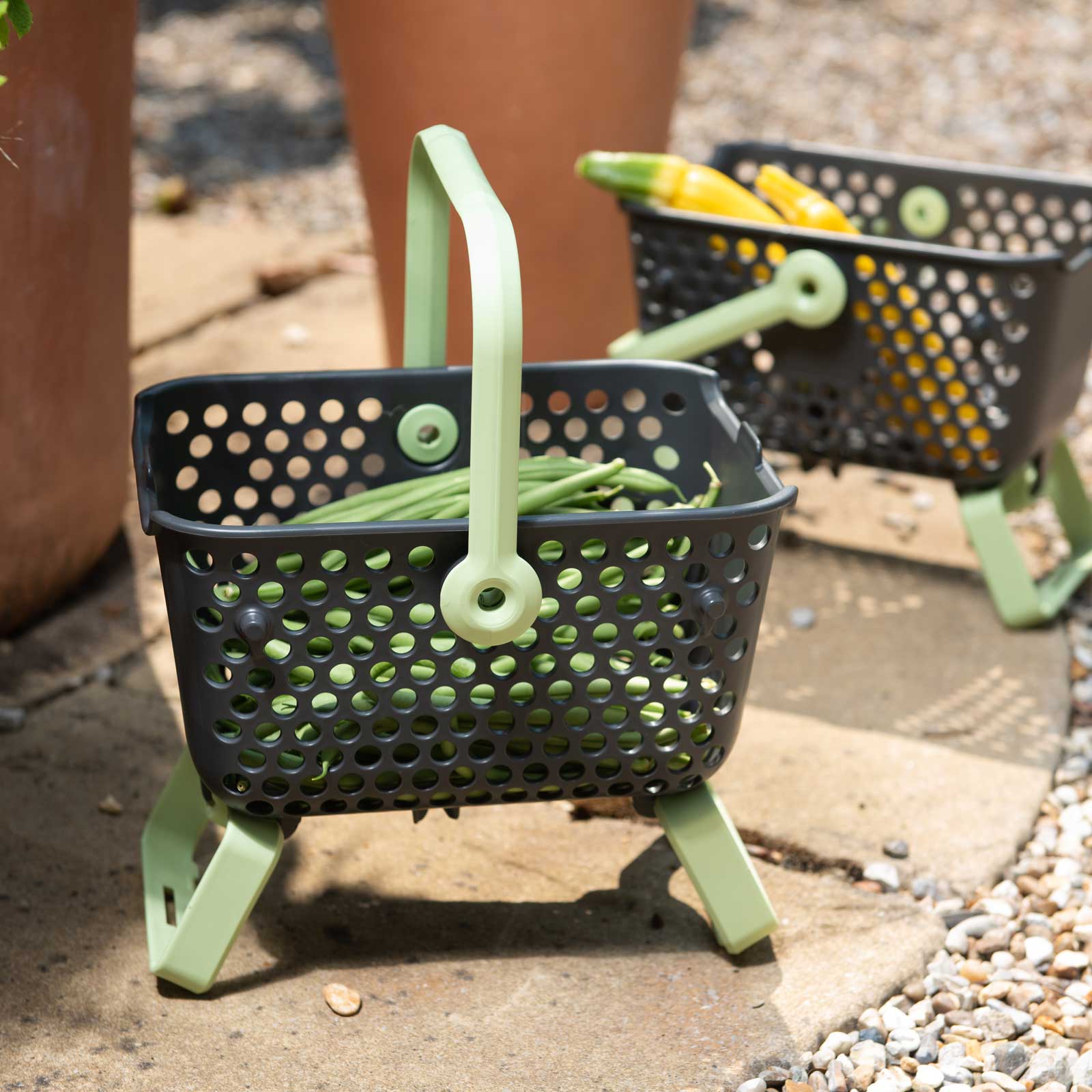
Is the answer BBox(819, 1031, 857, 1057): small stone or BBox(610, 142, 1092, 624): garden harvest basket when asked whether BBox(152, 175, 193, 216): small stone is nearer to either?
BBox(610, 142, 1092, 624): garden harvest basket

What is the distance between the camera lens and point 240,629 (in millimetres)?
1229

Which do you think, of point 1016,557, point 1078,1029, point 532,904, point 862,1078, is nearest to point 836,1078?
point 862,1078

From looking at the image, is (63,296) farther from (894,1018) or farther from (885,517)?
(885,517)

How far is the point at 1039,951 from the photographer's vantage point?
1529mm

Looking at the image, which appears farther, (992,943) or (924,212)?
(924,212)

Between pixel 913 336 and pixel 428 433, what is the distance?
2.68 feet

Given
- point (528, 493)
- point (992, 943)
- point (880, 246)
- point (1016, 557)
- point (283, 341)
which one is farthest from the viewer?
point (283, 341)

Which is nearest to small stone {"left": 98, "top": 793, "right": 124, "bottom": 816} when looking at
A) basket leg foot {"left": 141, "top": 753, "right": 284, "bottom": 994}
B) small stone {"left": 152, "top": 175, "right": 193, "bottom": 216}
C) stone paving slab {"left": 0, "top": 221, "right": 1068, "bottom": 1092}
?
stone paving slab {"left": 0, "top": 221, "right": 1068, "bottom": 1092}

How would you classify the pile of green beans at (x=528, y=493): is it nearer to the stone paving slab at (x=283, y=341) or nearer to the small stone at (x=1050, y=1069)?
the small stone at (x=1050, y=1069)

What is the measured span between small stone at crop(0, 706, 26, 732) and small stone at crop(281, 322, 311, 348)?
53.4 inches

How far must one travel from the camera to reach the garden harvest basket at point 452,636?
1.19m

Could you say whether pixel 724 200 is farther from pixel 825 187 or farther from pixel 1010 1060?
pixel 1010 1060

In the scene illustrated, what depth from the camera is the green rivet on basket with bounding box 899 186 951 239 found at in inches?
89.8

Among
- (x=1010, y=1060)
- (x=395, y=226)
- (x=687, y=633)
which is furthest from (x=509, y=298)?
(x=395, y=226)
